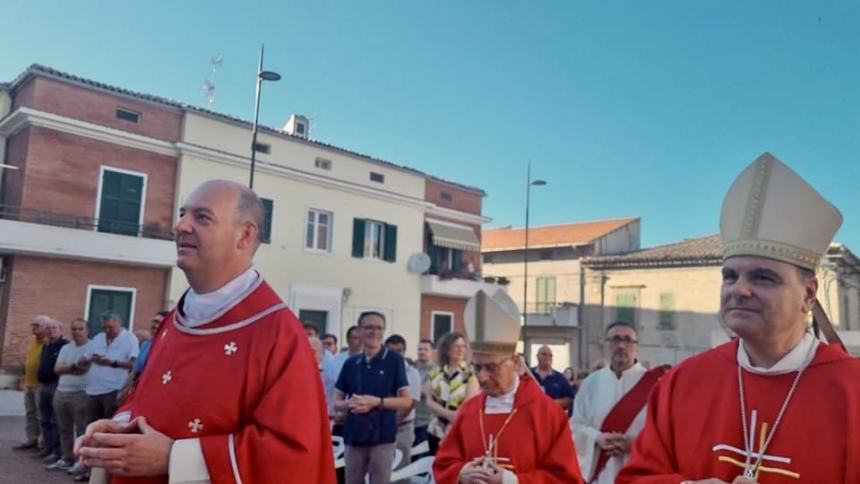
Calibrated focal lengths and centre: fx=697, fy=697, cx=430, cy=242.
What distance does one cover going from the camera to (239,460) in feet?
7.42

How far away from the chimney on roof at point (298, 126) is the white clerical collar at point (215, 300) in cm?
2369

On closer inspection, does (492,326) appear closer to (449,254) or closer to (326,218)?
(326,218)

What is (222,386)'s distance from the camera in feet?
7.84

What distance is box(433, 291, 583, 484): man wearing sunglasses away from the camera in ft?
12.5

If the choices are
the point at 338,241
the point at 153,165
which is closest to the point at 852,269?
the point at 338,241

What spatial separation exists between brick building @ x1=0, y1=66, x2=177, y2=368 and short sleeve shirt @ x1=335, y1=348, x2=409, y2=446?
13.4 metres

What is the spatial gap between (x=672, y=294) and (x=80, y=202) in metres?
24.4

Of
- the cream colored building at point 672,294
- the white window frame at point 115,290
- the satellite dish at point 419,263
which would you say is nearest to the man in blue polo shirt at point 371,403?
the white window frame at point 115,290

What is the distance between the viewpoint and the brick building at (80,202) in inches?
671

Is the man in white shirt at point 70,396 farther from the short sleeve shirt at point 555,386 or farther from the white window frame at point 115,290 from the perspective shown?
the white window frame at point 115,290

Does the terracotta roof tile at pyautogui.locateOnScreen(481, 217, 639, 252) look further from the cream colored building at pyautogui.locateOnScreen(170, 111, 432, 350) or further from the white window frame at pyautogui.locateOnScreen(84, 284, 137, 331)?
the white window frame at pyautogui.locateOnScreen(84, 284, 137, 331)

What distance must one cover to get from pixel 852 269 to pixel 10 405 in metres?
33.4

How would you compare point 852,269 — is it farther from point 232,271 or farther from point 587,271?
point 232,271

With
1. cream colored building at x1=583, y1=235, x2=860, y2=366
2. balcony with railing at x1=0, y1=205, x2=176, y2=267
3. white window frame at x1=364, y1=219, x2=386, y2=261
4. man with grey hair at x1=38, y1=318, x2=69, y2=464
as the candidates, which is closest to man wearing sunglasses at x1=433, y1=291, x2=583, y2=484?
man with grey hair at x1=38, y1=318, x2=69, y2=464
